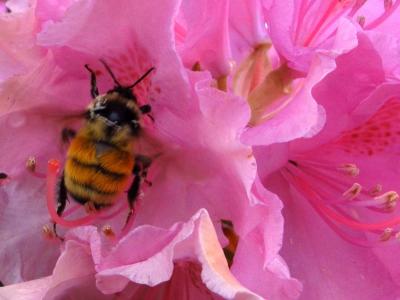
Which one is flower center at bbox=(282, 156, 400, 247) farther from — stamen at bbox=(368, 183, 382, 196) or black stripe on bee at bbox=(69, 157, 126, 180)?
black stripe on bee at bbox=(69, 157, 126, 180)

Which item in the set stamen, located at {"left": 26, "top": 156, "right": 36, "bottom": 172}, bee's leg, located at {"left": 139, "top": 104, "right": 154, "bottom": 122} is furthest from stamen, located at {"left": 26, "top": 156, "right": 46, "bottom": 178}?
bee's leg, located at {"left": 139, "top": 104, "right": 154, "bottom": 122}

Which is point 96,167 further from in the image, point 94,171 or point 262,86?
point 262,86

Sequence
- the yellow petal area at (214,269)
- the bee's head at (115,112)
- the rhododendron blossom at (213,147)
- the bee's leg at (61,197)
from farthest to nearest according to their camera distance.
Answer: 1. the bee's leg at (61,197)
2. the bee's head at (115,112)
3. the rhododendron blossom at (213,147)
4. the yellow petal area at (214,269)

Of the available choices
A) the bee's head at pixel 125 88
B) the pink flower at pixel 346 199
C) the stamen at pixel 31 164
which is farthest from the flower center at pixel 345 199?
the stamen at pixel 31 164

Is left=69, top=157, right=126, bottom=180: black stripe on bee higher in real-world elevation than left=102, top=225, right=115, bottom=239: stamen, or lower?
higher

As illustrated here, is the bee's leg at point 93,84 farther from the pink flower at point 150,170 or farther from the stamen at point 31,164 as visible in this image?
the stamen at point 31,164

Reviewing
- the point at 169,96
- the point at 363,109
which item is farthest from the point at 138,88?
the point at 363,109
